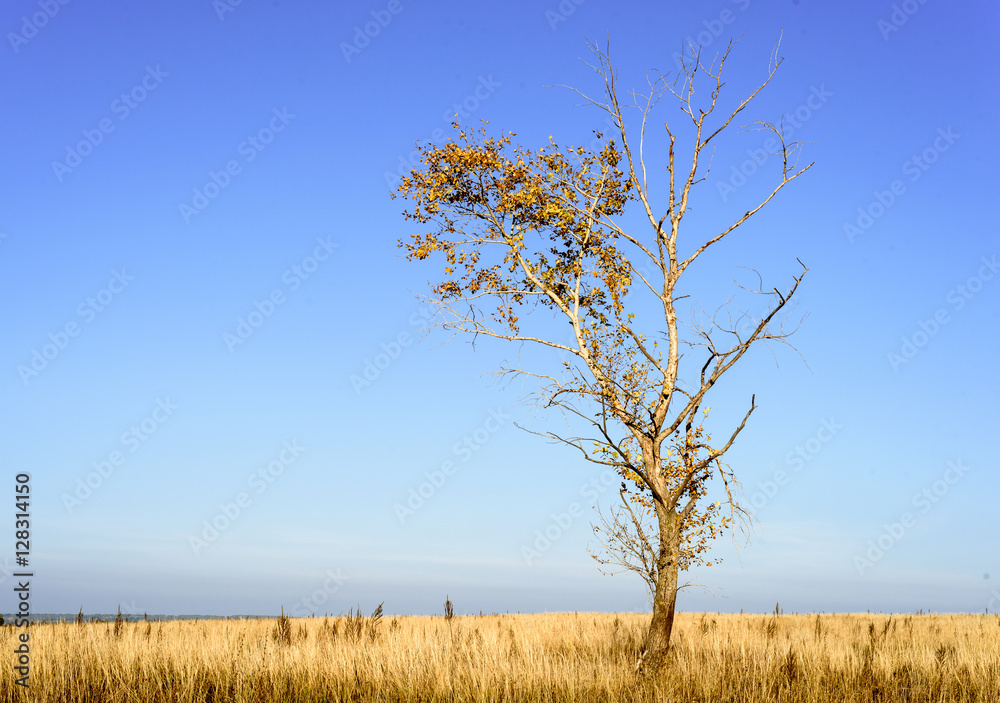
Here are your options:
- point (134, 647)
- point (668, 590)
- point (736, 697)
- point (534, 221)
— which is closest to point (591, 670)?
point (736, 697)

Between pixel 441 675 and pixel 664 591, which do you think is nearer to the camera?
pixel 441 675

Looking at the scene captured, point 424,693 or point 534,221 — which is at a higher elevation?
point 534,221

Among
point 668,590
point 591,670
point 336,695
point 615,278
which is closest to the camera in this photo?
point 336,695

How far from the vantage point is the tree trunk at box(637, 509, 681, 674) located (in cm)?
1464

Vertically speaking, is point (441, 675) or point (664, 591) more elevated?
point (664, 591)

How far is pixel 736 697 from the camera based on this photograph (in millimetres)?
11133

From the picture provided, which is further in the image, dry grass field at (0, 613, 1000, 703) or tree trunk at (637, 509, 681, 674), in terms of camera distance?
tree trunk at (637, 509, 681, 674)

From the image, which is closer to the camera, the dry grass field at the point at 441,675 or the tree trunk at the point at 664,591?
the dry grass field at the point at 441,675

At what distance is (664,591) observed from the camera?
1489 cm

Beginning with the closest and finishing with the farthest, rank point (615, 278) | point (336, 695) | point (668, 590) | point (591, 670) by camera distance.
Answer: point (336, 695) → point (591, 670) → point (668, 590) → point (615, 278)

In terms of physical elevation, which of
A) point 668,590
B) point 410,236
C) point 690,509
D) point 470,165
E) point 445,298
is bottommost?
point 668,590

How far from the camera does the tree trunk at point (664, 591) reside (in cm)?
1464

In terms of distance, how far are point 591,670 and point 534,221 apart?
998 cm

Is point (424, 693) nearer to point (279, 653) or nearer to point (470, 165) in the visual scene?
point (279, 653)
